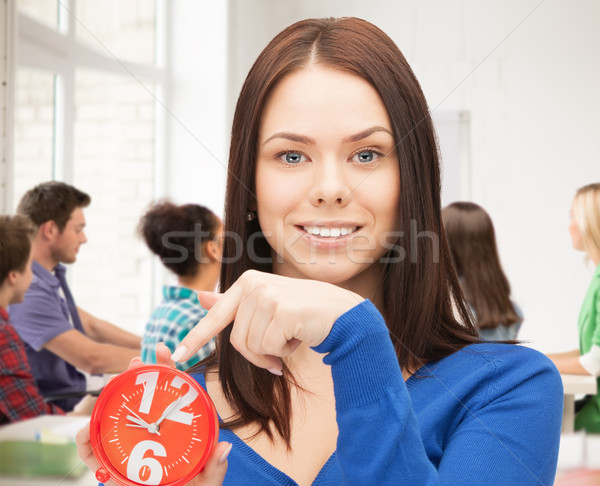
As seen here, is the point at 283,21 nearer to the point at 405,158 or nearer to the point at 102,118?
the point at 102,118

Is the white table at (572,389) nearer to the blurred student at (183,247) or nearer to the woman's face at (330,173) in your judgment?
the blurred student at (183,247)

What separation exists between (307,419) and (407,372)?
17 centimetres

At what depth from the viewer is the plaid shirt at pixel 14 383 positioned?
2348mm

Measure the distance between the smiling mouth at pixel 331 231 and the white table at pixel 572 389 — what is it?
2.19 metres

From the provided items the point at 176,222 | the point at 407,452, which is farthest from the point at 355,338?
the point at 176,222

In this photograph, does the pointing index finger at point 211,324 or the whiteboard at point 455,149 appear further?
the whiteboard at point 455,149

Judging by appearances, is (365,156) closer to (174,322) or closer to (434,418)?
(434,418)

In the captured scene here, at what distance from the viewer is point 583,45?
16.7 ft

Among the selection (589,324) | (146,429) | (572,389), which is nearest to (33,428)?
(146,429)

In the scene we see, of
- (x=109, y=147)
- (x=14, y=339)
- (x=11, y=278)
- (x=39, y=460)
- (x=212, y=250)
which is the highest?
(x=109, y=147)

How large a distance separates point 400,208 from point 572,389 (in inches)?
87.1

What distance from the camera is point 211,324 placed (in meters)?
0.74

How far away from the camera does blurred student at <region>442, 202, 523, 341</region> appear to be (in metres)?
3.33

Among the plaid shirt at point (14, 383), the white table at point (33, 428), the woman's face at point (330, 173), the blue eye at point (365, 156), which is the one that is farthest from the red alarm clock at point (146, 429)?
the plaid shirt at point (14, 383)
